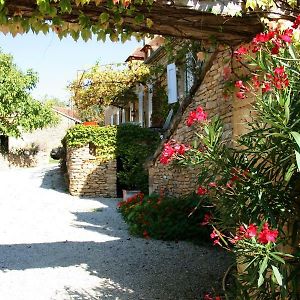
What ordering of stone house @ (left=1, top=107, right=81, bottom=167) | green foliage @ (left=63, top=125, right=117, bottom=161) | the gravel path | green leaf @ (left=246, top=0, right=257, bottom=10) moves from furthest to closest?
stone house @ (left=1, top=107, right=81, bottom=167)
green foliage @ (left=63, top=125, right=117, bottom=161)
the gravel path
green leaf @ (left=246, top=0, right=257, bottom=10)

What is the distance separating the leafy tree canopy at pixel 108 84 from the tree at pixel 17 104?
4.64 m

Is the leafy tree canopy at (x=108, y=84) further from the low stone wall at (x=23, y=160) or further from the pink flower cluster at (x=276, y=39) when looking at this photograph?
the pink flower cluster at (x=276, y=39)

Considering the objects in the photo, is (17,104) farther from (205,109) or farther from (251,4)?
(251,4)

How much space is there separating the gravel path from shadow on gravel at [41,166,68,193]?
628cm

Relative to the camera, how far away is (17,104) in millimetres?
24547

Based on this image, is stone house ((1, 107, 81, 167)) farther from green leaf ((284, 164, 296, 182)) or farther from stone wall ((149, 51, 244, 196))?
green leaf ((284, 164, 296, 182))

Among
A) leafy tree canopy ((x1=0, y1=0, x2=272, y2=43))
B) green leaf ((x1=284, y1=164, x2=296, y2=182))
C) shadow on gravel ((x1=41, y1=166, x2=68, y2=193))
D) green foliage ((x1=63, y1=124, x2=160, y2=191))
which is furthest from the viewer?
shadow on gravel ((x1=41, y1=166, x2=68, y2=193))

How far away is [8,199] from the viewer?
50.8 ft

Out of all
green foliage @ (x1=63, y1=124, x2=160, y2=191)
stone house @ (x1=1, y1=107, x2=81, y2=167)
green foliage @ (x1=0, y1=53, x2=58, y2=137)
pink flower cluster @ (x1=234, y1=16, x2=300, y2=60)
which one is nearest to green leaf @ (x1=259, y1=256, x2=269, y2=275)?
pink flower cluster @ (x1=234, y1=16, x2=300, y2=60)

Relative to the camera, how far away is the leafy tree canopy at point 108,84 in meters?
18.6

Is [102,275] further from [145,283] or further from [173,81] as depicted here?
[173,81]

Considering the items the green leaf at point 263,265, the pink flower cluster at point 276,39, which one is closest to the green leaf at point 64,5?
the pink flower cluster at point 276,39

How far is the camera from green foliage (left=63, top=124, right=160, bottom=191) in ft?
51.1

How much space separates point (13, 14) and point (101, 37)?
75 cm
